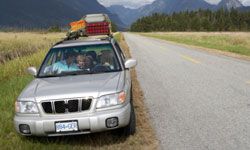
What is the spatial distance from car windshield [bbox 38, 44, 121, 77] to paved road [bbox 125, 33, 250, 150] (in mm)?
1427

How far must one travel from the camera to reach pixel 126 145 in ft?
18.1

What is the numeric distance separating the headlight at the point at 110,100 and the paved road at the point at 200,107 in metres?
0.96

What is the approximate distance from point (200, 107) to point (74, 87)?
3.20 m

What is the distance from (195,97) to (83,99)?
4.09m

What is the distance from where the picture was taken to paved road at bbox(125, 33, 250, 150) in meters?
5.57

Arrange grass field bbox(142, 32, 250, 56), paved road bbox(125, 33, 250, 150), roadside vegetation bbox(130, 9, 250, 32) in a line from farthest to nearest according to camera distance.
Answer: roadside vegetation bbox(130, 9, 250, 32) → grass field bbox(142, 32, 250, 56) → paved road bbox(125, 33, 250, 150)

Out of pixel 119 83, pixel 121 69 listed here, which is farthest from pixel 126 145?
pixel 121 69

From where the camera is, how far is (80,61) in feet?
22.6

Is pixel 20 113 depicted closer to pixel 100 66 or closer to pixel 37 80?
pixel 37 80

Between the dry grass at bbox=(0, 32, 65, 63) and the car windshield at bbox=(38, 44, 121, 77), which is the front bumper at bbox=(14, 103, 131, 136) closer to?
the car windshield at bbox=(38, 44, 121, 77)

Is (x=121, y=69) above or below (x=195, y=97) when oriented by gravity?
above

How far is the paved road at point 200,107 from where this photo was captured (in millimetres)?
5574

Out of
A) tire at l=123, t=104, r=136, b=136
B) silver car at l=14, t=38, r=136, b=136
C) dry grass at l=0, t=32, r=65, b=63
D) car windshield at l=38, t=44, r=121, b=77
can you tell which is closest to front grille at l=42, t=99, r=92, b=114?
silver car at l=14, t=38, r=136, b=136

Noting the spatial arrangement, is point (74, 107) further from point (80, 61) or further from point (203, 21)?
point (203, 21)
